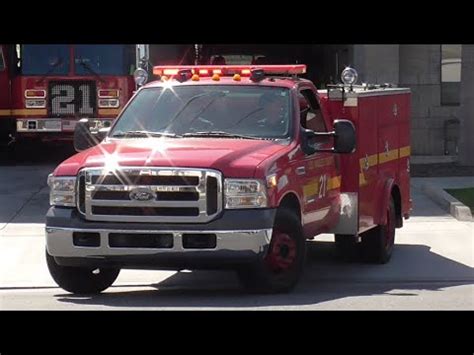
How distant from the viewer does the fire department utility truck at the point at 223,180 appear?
8.24 meters

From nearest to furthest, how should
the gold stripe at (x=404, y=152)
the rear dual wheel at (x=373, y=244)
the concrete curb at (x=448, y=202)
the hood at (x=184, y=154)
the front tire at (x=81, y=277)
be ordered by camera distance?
the hood at (x=184, y=154)
the front tire at (x=81, y=277)
the rear dual wheel at (x=373, y=244)
the gold stripe at (x=404, y=152)
the concrete curb at (x=448, y=202)

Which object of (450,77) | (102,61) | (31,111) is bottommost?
(31,111)

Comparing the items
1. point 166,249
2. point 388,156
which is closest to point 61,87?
point 388,156

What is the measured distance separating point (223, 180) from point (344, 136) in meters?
1.65

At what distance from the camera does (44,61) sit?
18.9 metres

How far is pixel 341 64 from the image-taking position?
23.7 meters

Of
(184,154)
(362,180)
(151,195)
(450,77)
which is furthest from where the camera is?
(450,77)

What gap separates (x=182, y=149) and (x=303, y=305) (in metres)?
1.68

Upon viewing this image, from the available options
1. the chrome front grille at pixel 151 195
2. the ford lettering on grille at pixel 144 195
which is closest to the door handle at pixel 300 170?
the chrome front grille at pixel 151 195

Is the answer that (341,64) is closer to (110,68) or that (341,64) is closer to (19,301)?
(110,68)

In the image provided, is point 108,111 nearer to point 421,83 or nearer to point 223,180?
point 421,83

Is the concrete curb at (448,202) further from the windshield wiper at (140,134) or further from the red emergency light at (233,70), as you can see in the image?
the windshield wiper at (140,134)

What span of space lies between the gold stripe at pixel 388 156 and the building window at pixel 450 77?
33.0 feet
